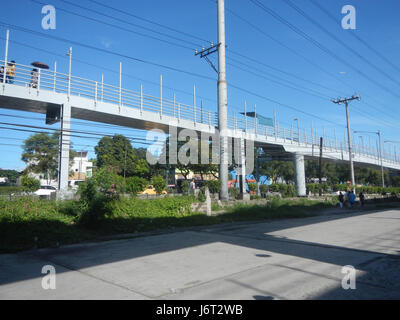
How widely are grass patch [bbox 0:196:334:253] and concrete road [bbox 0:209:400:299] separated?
1157 millimetres

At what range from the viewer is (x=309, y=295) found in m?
4.93

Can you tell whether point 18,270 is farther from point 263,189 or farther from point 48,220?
point 263,189

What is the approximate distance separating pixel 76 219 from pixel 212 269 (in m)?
8.28

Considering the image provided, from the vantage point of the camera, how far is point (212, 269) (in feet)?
22.1

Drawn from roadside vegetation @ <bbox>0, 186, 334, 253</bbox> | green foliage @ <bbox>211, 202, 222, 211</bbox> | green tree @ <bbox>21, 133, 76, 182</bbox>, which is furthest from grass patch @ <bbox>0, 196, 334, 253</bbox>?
green tree @ <bbox>21, 133, 76, 182</bbox>

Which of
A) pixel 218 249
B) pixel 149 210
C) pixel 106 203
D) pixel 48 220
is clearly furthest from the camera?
pixel 149 210

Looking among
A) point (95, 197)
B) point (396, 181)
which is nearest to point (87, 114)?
point (95, 197)

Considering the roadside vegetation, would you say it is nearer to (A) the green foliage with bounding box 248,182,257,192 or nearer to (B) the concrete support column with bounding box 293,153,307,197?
(B) the concrete support column with bounding box 293,153,307,197

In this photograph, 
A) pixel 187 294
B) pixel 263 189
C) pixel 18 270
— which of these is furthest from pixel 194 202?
pixel 263 189

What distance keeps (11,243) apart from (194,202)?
10427 mm

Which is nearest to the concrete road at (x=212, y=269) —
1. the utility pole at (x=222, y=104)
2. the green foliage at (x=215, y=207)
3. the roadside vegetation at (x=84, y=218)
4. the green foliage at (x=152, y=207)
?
the roadside vegetation at (x=84, y=218)

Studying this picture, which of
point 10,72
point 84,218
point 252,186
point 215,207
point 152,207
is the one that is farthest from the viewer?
point 252,186

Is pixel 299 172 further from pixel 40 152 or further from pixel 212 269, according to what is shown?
pixel 40 152

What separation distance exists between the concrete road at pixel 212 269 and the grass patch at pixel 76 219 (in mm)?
1157
